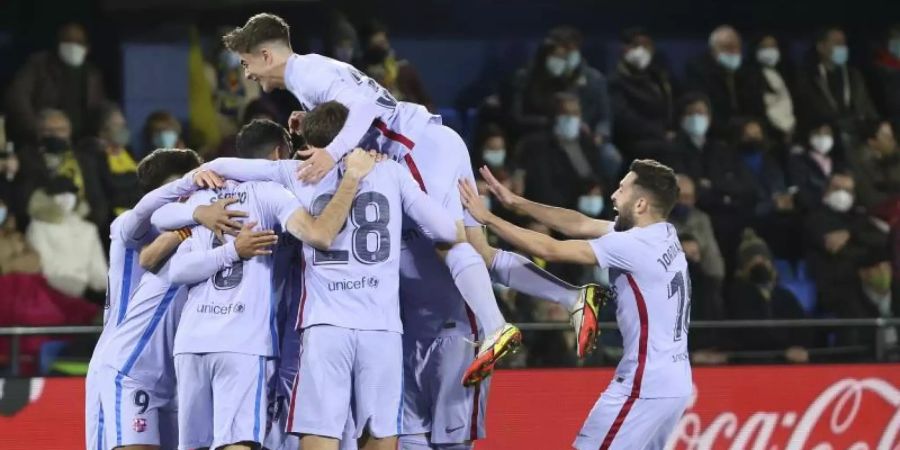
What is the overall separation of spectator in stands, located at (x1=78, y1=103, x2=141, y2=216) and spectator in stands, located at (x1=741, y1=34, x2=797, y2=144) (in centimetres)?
456

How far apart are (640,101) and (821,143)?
4.67ft

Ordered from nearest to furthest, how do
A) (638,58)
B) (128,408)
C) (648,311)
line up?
(648,311)
(128,408)
(638,58)

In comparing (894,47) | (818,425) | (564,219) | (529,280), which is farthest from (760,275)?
(529,280)

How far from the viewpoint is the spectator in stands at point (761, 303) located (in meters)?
9.48

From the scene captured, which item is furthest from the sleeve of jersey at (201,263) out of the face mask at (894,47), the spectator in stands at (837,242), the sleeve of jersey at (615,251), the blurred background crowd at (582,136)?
the face mask at (894,47)

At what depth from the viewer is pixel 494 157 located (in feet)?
35.2

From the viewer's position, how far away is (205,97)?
35.9 ft

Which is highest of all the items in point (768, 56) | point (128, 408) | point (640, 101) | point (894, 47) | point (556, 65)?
point (894, 47)

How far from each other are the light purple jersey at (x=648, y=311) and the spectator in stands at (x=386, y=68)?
4.35 meters

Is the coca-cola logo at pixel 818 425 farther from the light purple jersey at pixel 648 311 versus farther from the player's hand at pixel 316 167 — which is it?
the player's hand at pixel 316 167

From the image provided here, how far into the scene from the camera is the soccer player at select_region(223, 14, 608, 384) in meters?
6.61

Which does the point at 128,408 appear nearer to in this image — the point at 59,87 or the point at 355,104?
the point at 355,104

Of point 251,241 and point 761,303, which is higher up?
point 251,241

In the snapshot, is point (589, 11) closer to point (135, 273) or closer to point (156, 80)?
point (156, 80)
